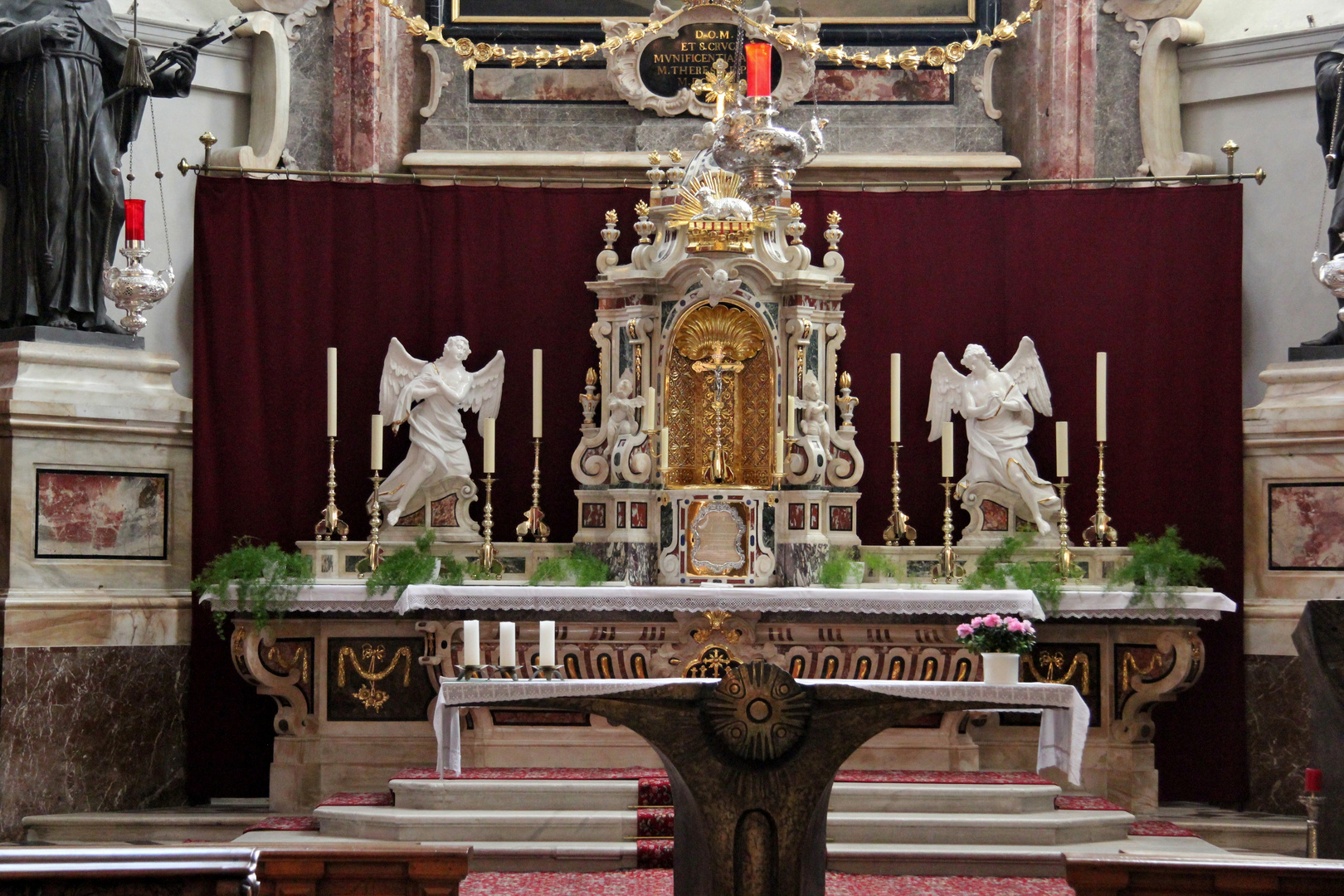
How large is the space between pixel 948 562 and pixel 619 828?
237 centimetres

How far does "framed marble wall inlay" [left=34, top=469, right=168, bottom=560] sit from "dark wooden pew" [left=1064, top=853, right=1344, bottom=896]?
572 centimetres

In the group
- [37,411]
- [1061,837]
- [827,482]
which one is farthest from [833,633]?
[37,411]

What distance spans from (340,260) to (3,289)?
5.87 ft

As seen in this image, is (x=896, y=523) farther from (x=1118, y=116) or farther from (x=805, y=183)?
(x=1118, y=116)

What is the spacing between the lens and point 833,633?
28.2ft

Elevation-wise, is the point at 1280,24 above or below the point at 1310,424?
above

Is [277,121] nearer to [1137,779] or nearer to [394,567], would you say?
[394,567]

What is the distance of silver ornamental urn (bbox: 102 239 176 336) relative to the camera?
892 centimetres

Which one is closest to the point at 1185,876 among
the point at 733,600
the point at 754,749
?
the point at 754,749

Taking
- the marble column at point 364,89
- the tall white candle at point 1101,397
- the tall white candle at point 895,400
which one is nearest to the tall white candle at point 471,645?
the tall white candle at point 895,400

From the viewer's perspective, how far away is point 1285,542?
29.6 feet

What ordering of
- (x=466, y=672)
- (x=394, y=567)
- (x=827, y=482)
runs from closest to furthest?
1. (x=466, y=672)
2. (x=394, y=567)
3. (x=827, y=482)

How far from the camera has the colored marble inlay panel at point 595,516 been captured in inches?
355

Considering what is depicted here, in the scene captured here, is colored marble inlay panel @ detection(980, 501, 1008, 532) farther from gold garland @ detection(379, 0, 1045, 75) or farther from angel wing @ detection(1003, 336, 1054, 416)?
gold garland @ detection(379, 0, 1045, 75)
